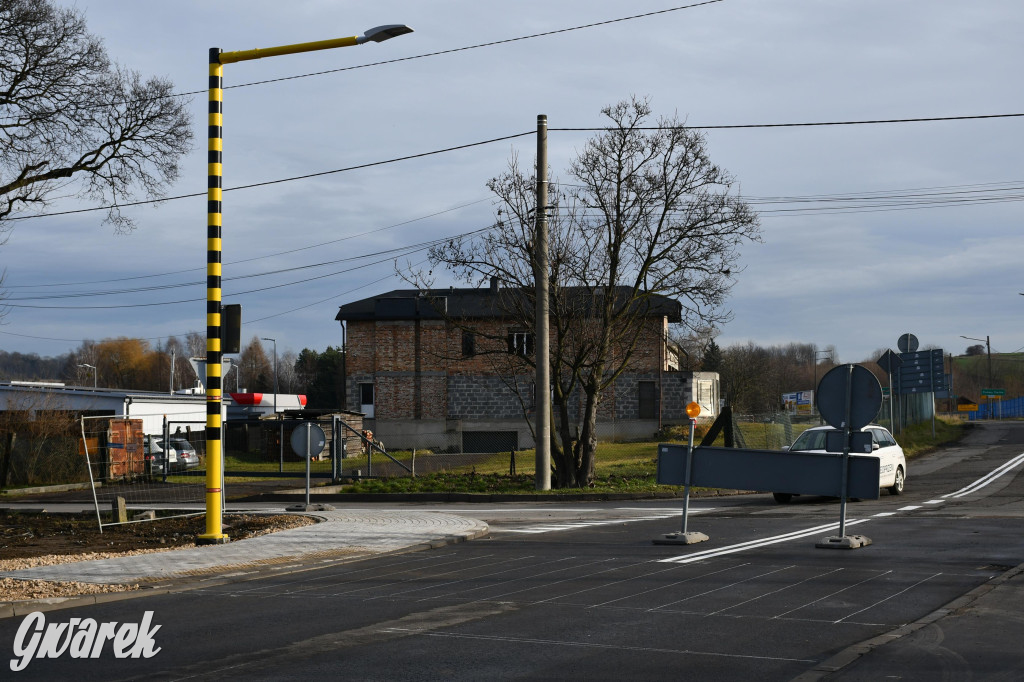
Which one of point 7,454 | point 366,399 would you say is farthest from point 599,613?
point 366,399

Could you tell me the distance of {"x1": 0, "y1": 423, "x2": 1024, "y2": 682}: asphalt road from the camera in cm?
640

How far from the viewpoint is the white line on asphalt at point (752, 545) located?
37.4ft

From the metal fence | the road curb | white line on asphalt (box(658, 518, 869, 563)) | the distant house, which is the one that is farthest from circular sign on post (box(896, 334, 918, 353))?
the metal fence

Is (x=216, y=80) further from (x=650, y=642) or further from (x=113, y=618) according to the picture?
(x=650, y=642)

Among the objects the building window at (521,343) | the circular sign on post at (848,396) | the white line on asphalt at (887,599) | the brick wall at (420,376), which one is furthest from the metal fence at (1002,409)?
the white line on asphalt at (887,599)

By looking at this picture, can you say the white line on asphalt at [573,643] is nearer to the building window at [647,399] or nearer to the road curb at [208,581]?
the road curb at [208,581]

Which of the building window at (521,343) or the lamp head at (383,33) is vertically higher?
the lamp head at (383,33)

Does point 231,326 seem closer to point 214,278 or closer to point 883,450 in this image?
point 214,278

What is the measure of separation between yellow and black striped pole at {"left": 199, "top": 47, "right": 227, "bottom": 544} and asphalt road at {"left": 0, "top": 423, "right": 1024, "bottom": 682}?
9.38 ft

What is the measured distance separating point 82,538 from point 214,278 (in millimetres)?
4514

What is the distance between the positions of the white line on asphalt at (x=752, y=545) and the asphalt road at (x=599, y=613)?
0.11 feet

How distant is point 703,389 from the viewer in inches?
2266

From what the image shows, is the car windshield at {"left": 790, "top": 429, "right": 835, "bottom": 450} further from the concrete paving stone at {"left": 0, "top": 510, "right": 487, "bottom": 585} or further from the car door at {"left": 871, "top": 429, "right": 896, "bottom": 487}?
the concrete paving stone at {"left": 0, "top": 510, "right": 487, "bottom": 585}

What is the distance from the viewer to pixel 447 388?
2244 inches
